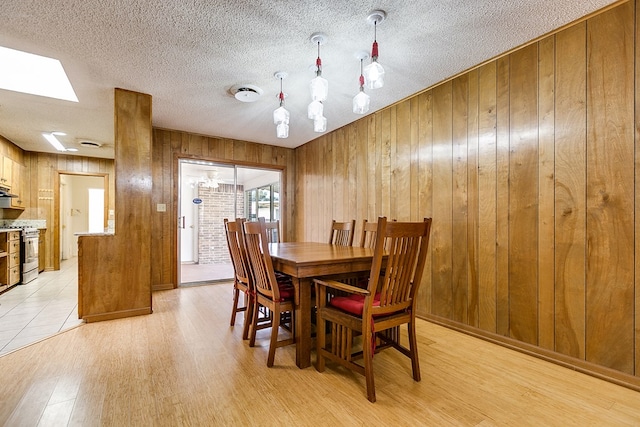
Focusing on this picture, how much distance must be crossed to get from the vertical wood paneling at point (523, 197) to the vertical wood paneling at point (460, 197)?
39 cm

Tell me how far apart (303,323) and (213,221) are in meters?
Answer: 4.80

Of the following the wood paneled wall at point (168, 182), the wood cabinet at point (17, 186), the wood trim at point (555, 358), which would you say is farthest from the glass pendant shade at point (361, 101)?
the wood cabinet at point (17, 186)

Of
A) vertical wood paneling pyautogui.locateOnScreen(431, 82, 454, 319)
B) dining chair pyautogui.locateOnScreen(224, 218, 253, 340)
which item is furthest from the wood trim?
dining chair pyautogui.locateOnScreen(224, 218, 253, 340)

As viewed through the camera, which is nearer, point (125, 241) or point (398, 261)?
point (398, 261)

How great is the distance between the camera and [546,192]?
2242mm

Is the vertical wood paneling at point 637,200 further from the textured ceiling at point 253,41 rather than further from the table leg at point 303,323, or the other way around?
the table leg at point 303,323

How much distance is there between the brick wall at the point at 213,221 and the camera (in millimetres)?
6105

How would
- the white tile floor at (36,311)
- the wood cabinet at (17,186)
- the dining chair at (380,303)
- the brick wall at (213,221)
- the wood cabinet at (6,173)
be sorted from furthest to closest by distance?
the brick wall at (213,221) → the wood cabinet at (17,186) → the wood cabinet at (6,173) → the white tile floor at (36,311) → the dining chair at (380,303)

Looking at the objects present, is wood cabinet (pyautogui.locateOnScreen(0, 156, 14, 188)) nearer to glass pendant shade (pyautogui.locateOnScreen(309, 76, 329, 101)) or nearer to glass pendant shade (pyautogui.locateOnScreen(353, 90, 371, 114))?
glass pendant shade (pyautogui.locateOnScreen(309, 76, 329, 101))

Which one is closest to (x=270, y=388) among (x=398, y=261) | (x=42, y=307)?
(x=398, y=261)

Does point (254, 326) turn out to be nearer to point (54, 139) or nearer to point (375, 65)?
point (375, 65)

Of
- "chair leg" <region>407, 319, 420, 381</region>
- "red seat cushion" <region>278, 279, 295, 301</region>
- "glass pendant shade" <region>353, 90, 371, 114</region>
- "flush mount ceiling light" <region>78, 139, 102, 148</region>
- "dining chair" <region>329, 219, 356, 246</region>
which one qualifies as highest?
"flush mount ceiling light" <region>78, 139, 102, 148</region>

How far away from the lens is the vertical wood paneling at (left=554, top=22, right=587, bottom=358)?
207cm

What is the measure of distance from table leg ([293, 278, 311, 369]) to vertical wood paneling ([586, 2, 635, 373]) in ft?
6.17
